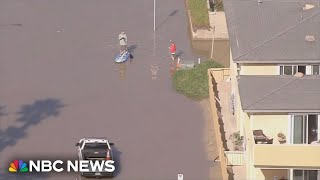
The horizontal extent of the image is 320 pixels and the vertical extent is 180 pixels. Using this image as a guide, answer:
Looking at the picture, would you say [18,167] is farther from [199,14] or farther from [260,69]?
[199,14]

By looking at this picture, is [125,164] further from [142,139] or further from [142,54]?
[142,54]

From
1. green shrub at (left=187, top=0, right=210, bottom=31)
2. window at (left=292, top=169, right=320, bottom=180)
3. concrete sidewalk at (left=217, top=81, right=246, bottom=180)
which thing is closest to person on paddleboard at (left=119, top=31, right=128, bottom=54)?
green shrub at (left=187, top=0, right=210, bottom=31)

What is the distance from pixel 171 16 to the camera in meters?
69.3

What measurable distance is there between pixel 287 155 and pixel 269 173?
7.13ft

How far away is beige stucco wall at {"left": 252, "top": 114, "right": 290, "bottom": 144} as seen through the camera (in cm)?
4269

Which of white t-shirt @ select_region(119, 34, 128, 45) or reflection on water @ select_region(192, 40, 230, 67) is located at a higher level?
white t-shirt @ select_region(119, 34, 128, 45)

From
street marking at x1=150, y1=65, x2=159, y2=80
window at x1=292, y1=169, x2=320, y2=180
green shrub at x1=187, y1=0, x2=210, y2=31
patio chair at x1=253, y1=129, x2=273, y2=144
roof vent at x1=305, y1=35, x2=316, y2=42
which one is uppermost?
roof vent at x1=305, y1=35, x2=316, y2=42

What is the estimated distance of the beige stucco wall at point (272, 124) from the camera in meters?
42.7

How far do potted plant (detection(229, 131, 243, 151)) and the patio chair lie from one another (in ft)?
15.8

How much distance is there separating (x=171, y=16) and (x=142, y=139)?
20.6m

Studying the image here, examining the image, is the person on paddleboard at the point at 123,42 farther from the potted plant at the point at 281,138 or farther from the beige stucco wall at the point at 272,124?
the potted plant at the point at 281,138

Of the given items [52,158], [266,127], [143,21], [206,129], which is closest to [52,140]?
[52,158]

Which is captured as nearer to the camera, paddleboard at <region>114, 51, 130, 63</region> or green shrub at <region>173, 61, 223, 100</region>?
green shrub at <region>173, 61, 223, 100</region>

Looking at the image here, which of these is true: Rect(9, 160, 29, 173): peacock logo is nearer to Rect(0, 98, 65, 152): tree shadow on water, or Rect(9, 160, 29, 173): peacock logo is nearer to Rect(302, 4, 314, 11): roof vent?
Rect(0, 98, 65, 152): tree shadow on water
